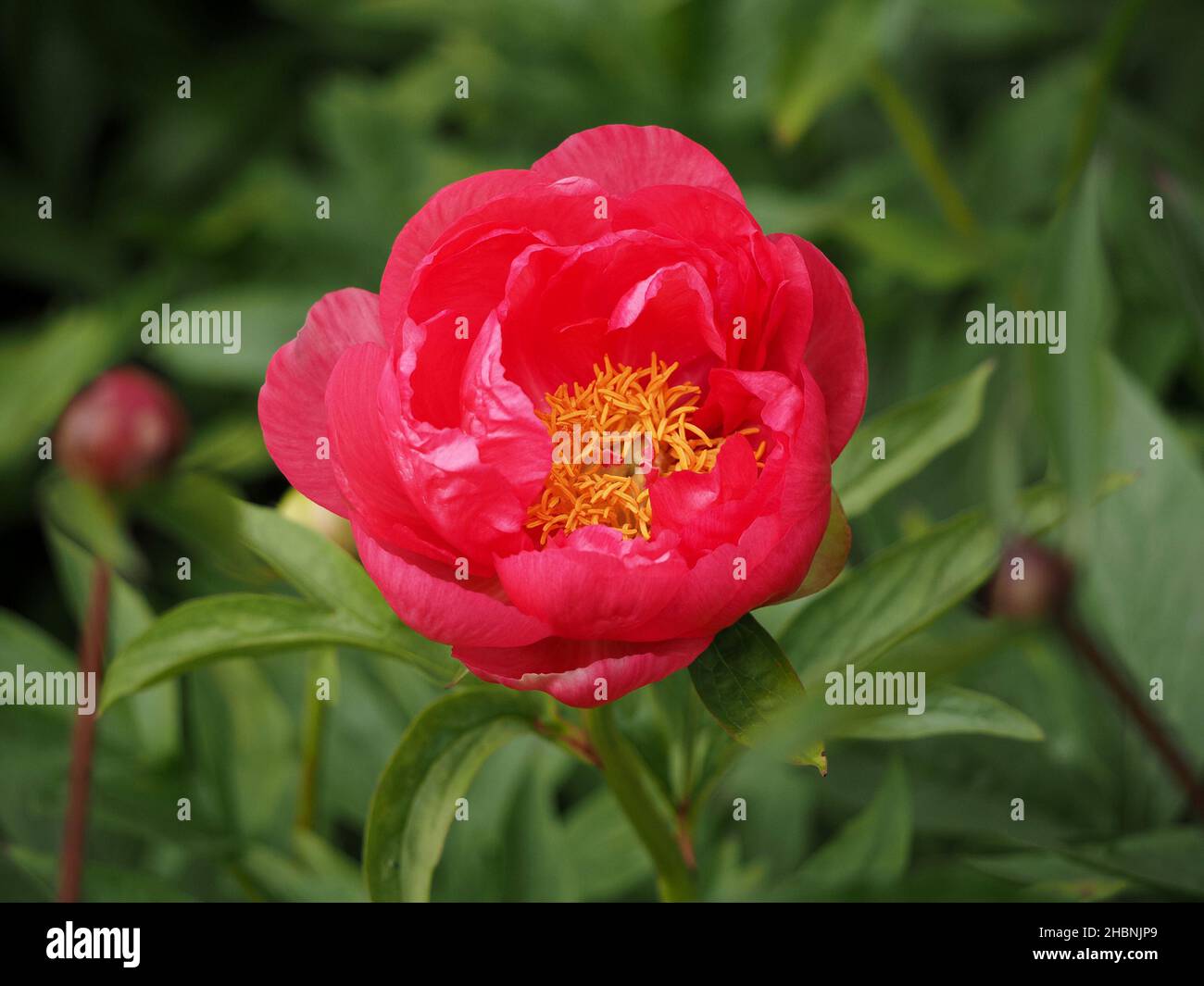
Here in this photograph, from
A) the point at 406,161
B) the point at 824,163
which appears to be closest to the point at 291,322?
the point at 406,161

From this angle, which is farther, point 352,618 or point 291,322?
point 291,322

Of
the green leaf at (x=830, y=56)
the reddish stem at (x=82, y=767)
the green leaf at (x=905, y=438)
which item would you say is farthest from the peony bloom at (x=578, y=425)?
the green leaf at (x=830, y=56)

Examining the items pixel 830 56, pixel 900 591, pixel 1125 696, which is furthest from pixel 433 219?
pixel 830 56

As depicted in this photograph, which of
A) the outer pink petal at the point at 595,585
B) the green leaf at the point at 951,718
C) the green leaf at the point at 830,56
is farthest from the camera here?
the green leaf at the point at 830,56

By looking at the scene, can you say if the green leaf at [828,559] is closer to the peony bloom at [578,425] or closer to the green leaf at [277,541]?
the peony bloom at [578,425]

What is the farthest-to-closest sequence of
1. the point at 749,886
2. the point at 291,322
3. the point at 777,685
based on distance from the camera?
the point at 291,322 → the point at 749,886 → the point at 777,685

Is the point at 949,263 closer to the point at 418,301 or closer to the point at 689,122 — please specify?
the point at 689,122

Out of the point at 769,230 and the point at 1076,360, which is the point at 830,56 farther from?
the point at 1076,360
